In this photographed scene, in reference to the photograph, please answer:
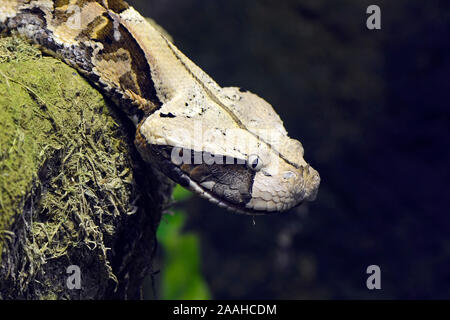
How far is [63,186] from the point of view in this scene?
2969 mm

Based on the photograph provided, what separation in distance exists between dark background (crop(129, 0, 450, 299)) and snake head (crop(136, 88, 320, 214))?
458 cm

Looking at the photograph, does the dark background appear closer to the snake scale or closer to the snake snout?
the snake scale

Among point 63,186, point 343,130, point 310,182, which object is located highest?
point 343,130

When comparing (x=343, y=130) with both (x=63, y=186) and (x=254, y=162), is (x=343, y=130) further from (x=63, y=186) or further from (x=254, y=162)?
(x=63, y=186)

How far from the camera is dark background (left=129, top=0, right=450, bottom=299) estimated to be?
23.1 ft

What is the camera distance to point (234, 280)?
852cm

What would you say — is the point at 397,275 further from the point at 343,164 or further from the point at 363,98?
the point at 363,98

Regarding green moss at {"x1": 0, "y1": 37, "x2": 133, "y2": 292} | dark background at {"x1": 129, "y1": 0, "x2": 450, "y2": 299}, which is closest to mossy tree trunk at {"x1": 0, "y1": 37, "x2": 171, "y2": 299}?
green moss at {"x1": 0, "y1": 37, "x2": 133, "y2": 292}

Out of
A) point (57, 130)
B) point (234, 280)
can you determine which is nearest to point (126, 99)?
point (57, 130)

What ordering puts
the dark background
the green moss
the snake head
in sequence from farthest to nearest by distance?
the dark background < the snake head < the green moss

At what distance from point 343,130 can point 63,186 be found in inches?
221

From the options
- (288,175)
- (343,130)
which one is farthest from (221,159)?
(343,130)

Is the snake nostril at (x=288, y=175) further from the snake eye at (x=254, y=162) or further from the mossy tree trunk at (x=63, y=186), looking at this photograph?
the mossy tree trunk at (x=63, y=186)

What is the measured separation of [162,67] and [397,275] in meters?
6.46
